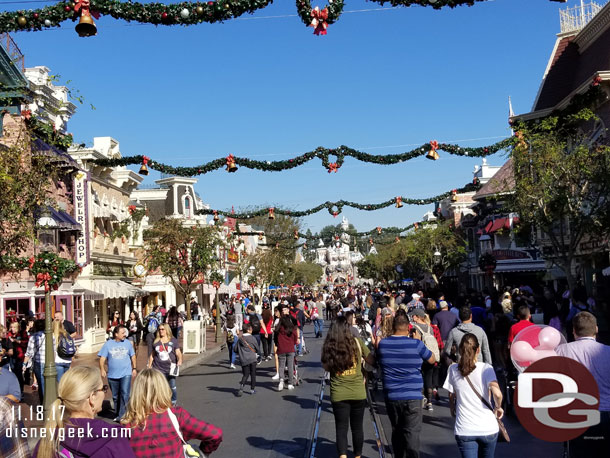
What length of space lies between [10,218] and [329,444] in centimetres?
896

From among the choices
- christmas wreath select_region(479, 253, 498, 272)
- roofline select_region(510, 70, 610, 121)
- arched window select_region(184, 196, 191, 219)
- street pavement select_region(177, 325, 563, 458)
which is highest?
roofline select_region(510, 70, 610, 121)

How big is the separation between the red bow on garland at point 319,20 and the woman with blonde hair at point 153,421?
20.6 feet

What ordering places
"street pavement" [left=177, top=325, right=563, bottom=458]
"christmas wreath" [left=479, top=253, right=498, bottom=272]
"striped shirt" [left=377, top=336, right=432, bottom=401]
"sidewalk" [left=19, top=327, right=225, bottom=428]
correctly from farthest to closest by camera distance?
"christmas wreath" [left=479, top=253, right=498, bottom=272] < "sidewalk" [left=19, top=327, right=225, bottom=428] < "street pavement" [left=177, top=325, right=563, bottom=458] < "striped shirt" [left=377, top=336, right=432, bottom=401]

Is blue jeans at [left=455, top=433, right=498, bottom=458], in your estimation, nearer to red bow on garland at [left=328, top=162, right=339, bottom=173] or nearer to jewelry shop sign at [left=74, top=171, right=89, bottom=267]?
red bow on garland at [left=328, top=162, right=339, bottom=173]

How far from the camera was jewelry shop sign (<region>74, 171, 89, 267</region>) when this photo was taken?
1160 inches

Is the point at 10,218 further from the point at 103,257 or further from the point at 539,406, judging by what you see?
the point at 103,257

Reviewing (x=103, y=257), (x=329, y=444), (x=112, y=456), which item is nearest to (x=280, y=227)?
(x=103, y=257)

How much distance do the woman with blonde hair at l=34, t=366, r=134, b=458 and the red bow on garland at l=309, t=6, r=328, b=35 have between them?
6722 mm

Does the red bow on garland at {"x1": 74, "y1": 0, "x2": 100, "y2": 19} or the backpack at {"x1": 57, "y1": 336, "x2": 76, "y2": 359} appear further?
the backpack at {"x1": 57, "y1": 336, "x2": 76, "y2": 359}

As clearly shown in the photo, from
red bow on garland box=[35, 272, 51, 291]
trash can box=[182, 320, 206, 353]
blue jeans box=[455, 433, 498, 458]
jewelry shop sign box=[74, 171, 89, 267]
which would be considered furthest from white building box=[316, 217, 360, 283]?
blue jeans box=[455, 433, 498, 458]

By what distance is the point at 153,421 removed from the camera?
4520 millimetres

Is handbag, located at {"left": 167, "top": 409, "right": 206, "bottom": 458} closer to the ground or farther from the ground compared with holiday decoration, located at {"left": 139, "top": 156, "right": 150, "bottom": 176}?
closer to the ground

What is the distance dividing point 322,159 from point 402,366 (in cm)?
1359

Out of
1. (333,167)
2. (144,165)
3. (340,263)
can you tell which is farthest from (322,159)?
(340,263)
